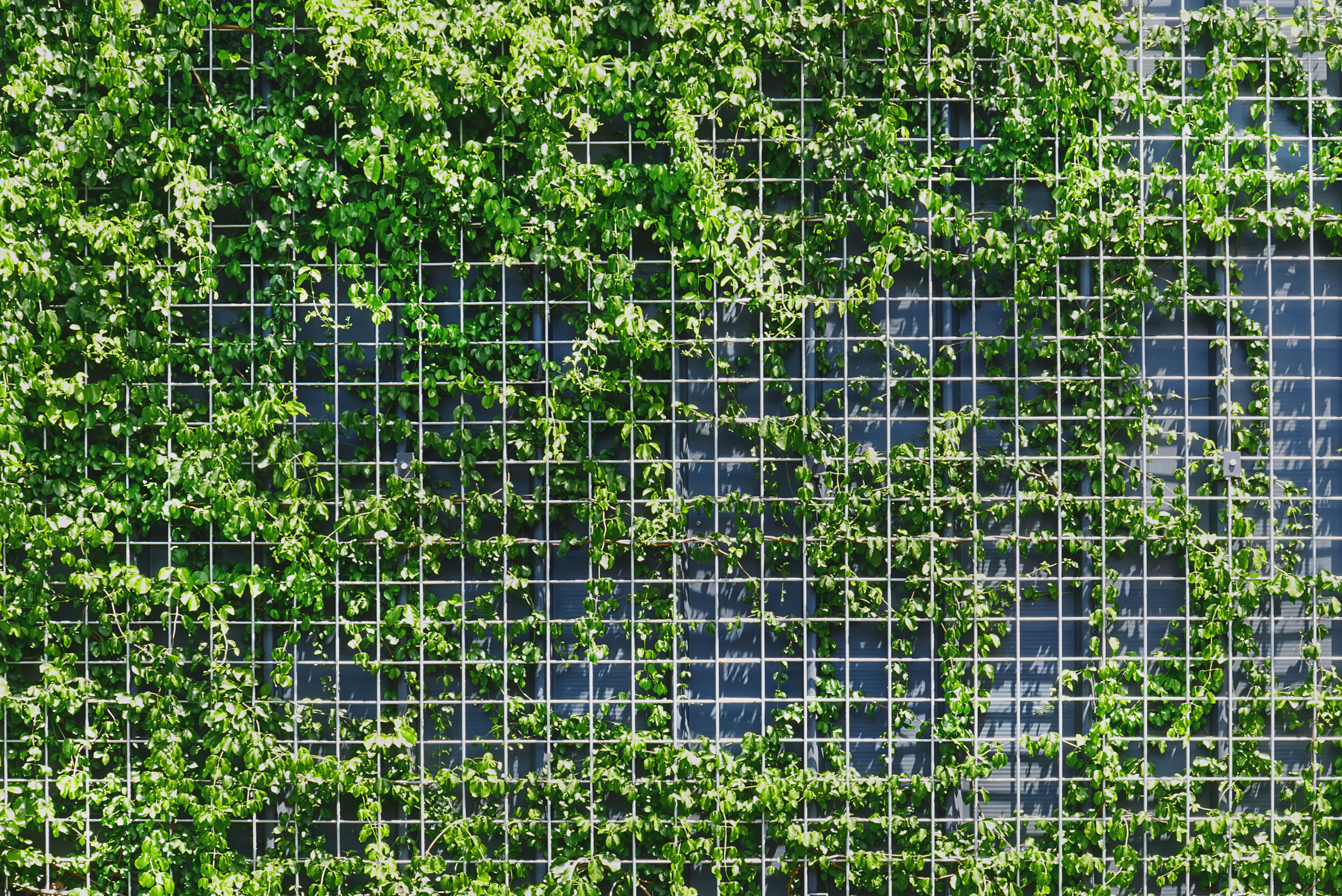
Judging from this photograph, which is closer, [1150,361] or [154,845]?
[154,845]

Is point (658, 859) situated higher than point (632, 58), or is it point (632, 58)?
point (632, 58)

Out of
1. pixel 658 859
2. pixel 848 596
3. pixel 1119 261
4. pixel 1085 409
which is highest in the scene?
pixel 1119 261

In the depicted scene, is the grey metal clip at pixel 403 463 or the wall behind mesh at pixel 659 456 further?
the grey metal clip at pixel 403 463

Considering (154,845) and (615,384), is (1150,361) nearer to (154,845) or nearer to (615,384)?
(615,384)

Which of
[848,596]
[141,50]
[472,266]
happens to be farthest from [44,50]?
[848,596]

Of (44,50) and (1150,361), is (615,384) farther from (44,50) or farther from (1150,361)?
(44,50)

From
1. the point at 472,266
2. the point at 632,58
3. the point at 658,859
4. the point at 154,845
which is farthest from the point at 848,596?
the point at 154,845

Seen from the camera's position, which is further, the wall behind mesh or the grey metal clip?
the grey metal clip
